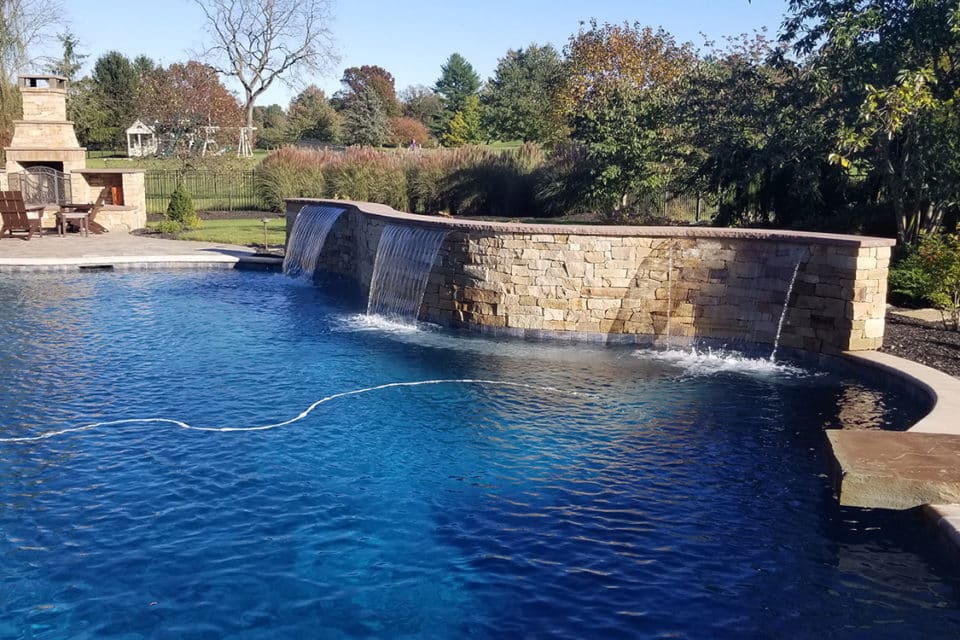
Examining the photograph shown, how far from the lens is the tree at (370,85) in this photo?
7138cm

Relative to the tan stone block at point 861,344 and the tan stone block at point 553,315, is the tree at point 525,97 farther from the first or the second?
the tan stone block at point 861,344

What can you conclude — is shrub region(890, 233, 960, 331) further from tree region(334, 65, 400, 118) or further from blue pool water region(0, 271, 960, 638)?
tree region(334, 65, 400, 118)

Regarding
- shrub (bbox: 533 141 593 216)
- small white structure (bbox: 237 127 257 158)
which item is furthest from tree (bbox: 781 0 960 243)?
small white structure (bbox: 237 127 257 158)

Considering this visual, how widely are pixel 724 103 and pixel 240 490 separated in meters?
15.0

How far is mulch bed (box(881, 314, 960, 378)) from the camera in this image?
29.6ft

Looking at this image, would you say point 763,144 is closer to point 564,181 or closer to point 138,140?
point 564,181

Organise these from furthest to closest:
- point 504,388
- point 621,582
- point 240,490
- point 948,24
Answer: point 948,24 < point 504,388 < point 240,490 < point 621,582

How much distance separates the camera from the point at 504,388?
8906 millimetres

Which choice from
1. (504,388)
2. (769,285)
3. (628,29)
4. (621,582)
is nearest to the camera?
(621,582)

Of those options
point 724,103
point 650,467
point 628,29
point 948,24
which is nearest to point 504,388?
point 650,467

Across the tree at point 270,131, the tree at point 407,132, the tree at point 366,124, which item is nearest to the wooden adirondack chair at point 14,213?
the tree at point 270,131

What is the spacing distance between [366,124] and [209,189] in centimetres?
2793

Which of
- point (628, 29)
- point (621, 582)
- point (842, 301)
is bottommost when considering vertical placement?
point (621, 582)

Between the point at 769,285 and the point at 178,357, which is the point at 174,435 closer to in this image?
the point at 178,357
